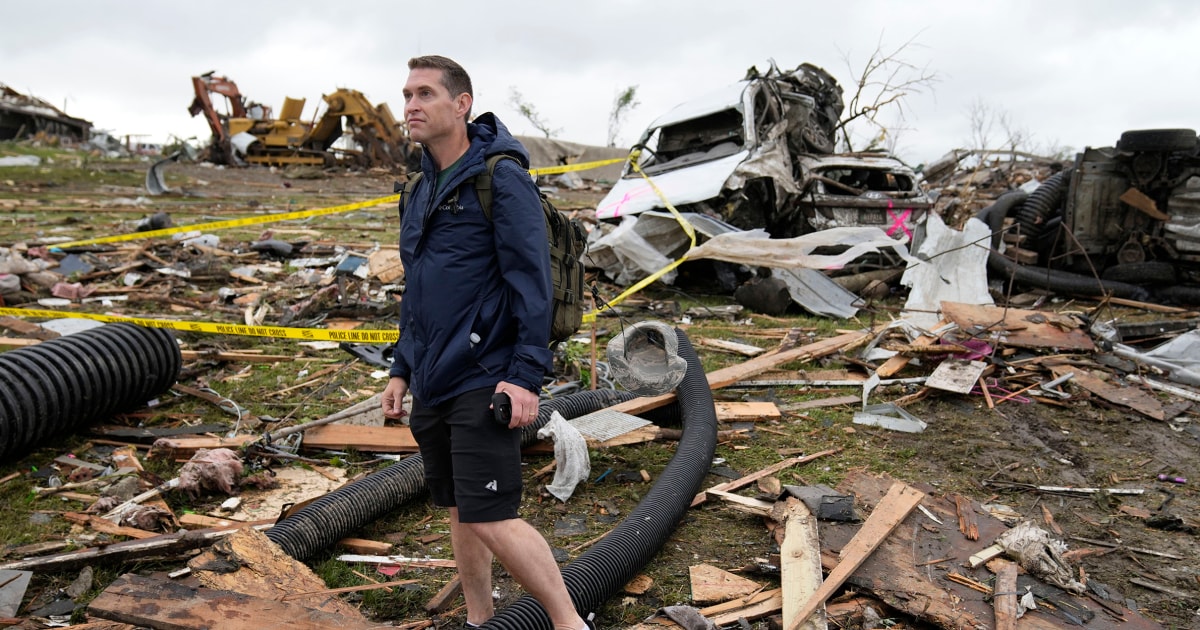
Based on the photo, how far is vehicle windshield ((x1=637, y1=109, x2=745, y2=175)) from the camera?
33.3ft

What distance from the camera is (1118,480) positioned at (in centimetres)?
435

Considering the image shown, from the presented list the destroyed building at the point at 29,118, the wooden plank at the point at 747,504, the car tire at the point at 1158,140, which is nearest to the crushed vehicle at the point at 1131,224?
the car tire at the point at 1158,140

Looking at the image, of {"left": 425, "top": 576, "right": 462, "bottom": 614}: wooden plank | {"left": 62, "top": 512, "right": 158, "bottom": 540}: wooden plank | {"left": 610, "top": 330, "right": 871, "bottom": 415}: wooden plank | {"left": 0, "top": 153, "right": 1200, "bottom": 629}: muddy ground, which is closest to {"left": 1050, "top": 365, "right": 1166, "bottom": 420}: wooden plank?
{"left": 0, "top": 153, "right": 1200, "bottom": 629}: muddy ground

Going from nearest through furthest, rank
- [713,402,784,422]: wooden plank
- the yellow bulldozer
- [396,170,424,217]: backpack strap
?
[396,170,424,217]: backpack strap
[713,402,784,422]: wooden plank
the yellow bulldozer

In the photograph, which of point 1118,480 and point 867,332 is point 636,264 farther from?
point 1118,480

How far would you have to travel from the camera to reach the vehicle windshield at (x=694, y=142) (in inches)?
400

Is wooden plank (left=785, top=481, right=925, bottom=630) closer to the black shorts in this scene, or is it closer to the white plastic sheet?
the black shorts

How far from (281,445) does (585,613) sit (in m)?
2.61

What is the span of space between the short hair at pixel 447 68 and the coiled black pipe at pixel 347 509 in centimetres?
181

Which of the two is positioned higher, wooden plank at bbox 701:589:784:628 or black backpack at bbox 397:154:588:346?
black backpack at bbox 397:154:588:346

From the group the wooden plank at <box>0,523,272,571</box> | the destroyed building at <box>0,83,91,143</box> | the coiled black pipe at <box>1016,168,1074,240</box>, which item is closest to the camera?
the wooden plank at <box>0,523,272,571</box>

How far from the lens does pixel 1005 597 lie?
297cm

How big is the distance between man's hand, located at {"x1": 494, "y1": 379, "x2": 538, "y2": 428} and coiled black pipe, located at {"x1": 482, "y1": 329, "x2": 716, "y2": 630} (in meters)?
0.82

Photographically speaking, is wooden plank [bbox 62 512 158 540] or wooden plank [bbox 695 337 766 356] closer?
wooden plank [bbox 62 512 158 540]
